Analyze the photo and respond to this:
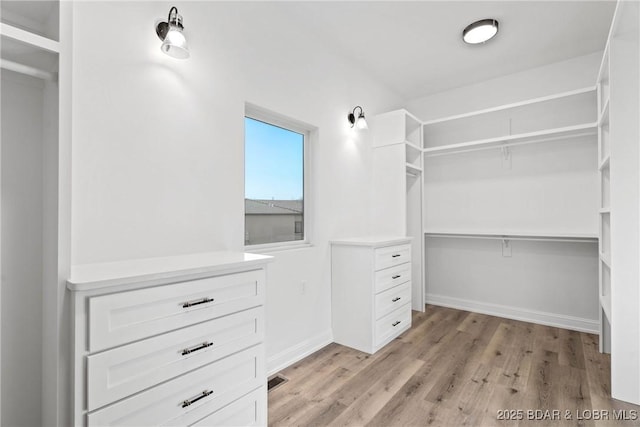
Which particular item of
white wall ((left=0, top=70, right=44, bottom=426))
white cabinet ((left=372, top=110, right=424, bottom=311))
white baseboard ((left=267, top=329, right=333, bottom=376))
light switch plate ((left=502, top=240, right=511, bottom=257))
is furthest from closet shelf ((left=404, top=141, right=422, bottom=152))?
white wall ((left=0, top=70, right=44, bottom=426))

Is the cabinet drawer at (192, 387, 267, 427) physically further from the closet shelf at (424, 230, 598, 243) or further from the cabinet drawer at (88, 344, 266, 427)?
the closet shelf at (424, 230, 598, 243)

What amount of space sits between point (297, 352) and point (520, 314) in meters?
2.62

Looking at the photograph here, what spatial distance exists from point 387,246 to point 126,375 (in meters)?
2.16

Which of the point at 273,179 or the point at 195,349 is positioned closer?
the point at 195,349

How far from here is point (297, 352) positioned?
98.7 inches

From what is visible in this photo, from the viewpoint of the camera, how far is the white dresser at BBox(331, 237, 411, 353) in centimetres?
265

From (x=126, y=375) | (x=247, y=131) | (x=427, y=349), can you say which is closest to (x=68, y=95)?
(x=126, y=375)

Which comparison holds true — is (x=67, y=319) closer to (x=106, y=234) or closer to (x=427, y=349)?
(x=106, y=234)

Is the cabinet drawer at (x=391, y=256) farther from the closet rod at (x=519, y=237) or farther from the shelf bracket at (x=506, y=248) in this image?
the shelf bracket at (x=506, y=248)

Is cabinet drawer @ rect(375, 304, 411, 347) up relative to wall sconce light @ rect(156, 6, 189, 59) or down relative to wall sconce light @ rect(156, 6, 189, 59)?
down

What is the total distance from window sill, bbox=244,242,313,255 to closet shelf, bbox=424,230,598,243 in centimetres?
184

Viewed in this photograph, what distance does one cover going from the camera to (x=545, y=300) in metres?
3.36

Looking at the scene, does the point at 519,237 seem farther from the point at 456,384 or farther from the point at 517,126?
the point at 456,384

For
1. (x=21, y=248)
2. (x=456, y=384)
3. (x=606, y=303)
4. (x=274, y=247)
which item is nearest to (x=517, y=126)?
(x=606, y=303)
